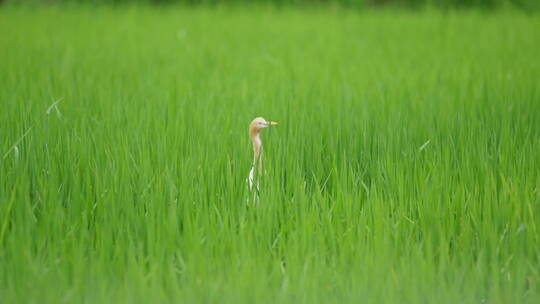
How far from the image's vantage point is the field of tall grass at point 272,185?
6.22 feet

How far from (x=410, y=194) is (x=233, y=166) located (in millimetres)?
→ 788

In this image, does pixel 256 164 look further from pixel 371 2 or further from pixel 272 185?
pixel 371 2

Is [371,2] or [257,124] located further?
[371,2]

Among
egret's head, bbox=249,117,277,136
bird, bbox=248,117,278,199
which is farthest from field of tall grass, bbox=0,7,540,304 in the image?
egret's head, bbox=249,117,277,136

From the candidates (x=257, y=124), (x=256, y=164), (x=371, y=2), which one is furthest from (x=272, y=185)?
(x=371, y=2)

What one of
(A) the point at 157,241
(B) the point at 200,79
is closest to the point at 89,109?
(B) the point at 200,79

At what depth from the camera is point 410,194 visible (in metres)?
2.37

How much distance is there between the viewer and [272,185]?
7.56 ft

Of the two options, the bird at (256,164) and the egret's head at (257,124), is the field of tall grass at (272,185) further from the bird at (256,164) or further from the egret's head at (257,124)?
the egret's head at (257,124)

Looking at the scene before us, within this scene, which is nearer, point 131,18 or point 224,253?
point 224,253

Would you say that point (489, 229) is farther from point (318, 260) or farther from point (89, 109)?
point (89, 109)

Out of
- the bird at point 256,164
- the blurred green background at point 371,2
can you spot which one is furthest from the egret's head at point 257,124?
the blurred green background at point 371,2

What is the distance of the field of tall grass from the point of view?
190 cm

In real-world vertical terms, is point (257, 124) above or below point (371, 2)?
below
